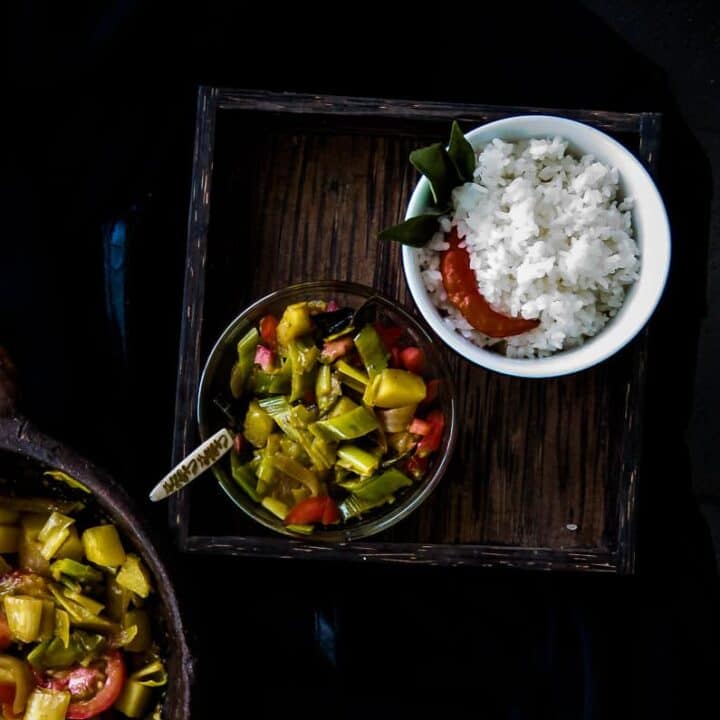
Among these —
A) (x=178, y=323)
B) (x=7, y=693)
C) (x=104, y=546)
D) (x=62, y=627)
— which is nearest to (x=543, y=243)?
(x=178, y=323)

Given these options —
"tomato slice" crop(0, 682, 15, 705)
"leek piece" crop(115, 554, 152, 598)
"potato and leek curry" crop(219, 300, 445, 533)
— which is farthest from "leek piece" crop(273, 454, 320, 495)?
"tomato slice" crop(0, 682, 15, 705)

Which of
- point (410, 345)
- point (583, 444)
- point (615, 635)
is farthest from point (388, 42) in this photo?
point (615, 635)

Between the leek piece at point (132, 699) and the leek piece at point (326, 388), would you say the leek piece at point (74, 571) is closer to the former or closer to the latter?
the leek piece at point (132, 699)

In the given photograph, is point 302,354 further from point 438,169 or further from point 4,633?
point 4,633

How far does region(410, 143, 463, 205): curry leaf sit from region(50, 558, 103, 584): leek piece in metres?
0.64

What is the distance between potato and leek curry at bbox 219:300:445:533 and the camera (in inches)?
50.8

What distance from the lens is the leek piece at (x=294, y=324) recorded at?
51.0 inches

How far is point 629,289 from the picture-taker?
1.30 metres

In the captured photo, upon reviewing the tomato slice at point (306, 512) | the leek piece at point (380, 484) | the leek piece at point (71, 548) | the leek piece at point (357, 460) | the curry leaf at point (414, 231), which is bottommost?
the leek piece at point (71, 548)

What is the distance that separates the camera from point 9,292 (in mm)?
1480

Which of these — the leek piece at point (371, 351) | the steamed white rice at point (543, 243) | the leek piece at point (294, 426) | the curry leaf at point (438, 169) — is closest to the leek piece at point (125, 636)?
the leek piece at point (294, 426)

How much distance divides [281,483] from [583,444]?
40 centimetres

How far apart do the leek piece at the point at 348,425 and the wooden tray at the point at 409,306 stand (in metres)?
0.17

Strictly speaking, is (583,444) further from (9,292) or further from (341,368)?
(9,292)
